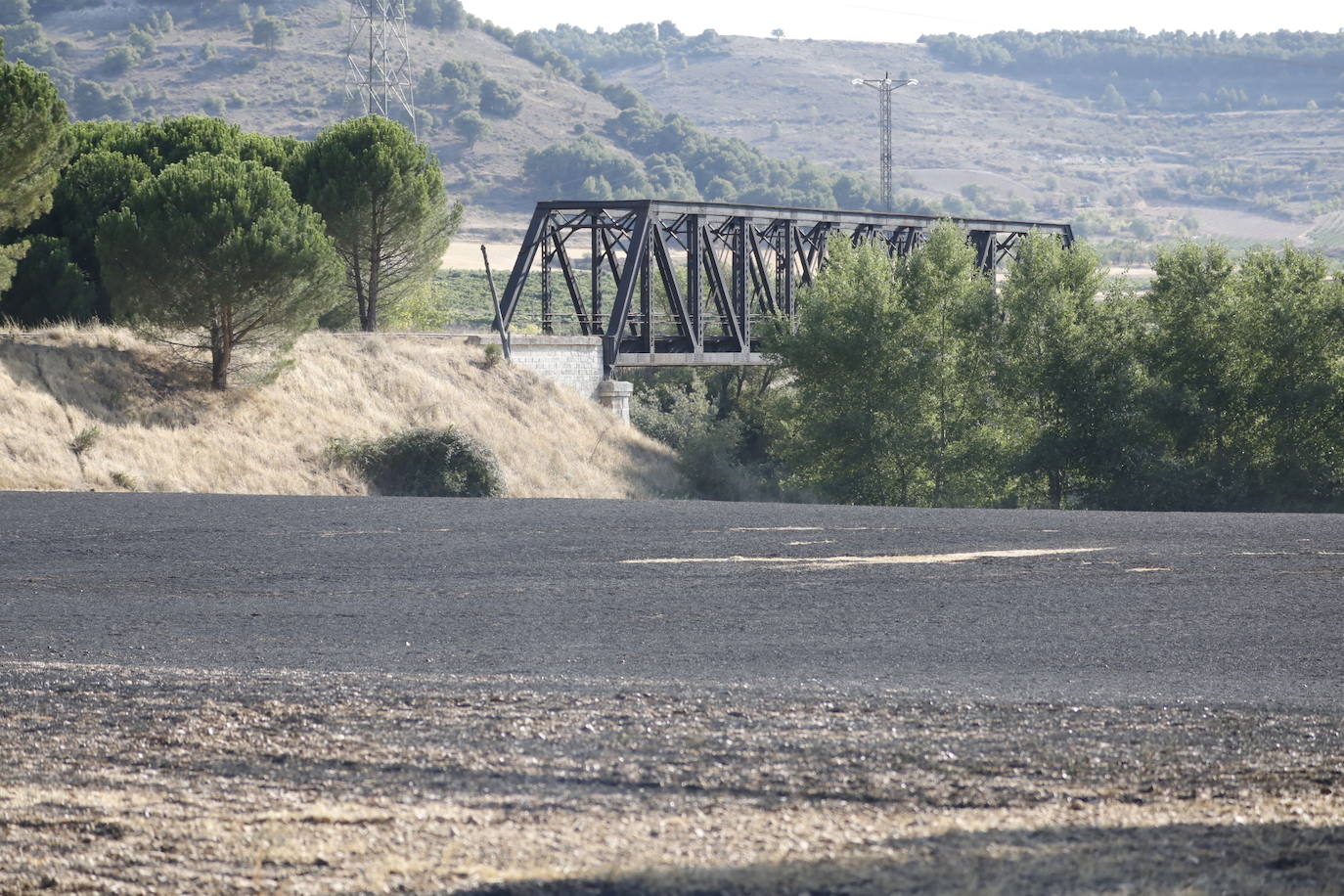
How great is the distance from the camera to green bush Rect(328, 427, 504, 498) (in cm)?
3125

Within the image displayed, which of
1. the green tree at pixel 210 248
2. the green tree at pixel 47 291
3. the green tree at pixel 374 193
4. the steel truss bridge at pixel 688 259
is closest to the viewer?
the green tree at pixel 210 248

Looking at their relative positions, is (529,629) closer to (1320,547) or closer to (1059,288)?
(1320,547)

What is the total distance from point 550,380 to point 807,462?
368 inches

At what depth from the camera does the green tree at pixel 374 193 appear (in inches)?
1485

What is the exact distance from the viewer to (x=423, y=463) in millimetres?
31703

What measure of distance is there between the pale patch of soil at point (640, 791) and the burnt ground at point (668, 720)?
2cm

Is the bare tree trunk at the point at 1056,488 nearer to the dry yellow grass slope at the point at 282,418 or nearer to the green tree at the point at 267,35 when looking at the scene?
the dry yellow grass slope at the point at 282,418

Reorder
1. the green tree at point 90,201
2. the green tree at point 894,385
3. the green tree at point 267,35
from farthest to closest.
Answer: the green tree at point 267,35
the green tree at point 894,385
the green tree at point 90,201

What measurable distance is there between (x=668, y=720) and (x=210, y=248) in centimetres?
2496

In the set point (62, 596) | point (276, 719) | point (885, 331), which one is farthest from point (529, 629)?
point (885, 331)

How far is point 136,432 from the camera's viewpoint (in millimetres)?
28219

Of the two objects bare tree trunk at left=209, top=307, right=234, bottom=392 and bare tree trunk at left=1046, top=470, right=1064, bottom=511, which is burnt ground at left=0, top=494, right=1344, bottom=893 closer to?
bare tree trunk at left=209, top=307, right=234, bottom=392

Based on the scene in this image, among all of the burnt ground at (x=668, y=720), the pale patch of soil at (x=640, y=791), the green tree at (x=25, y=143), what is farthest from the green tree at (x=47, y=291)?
the pale patch of soil at (x=640, y=791)

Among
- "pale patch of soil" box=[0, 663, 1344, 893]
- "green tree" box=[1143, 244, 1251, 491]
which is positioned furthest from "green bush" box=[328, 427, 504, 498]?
"pale patch of soil" box=[0, 663, 1344, 893]
